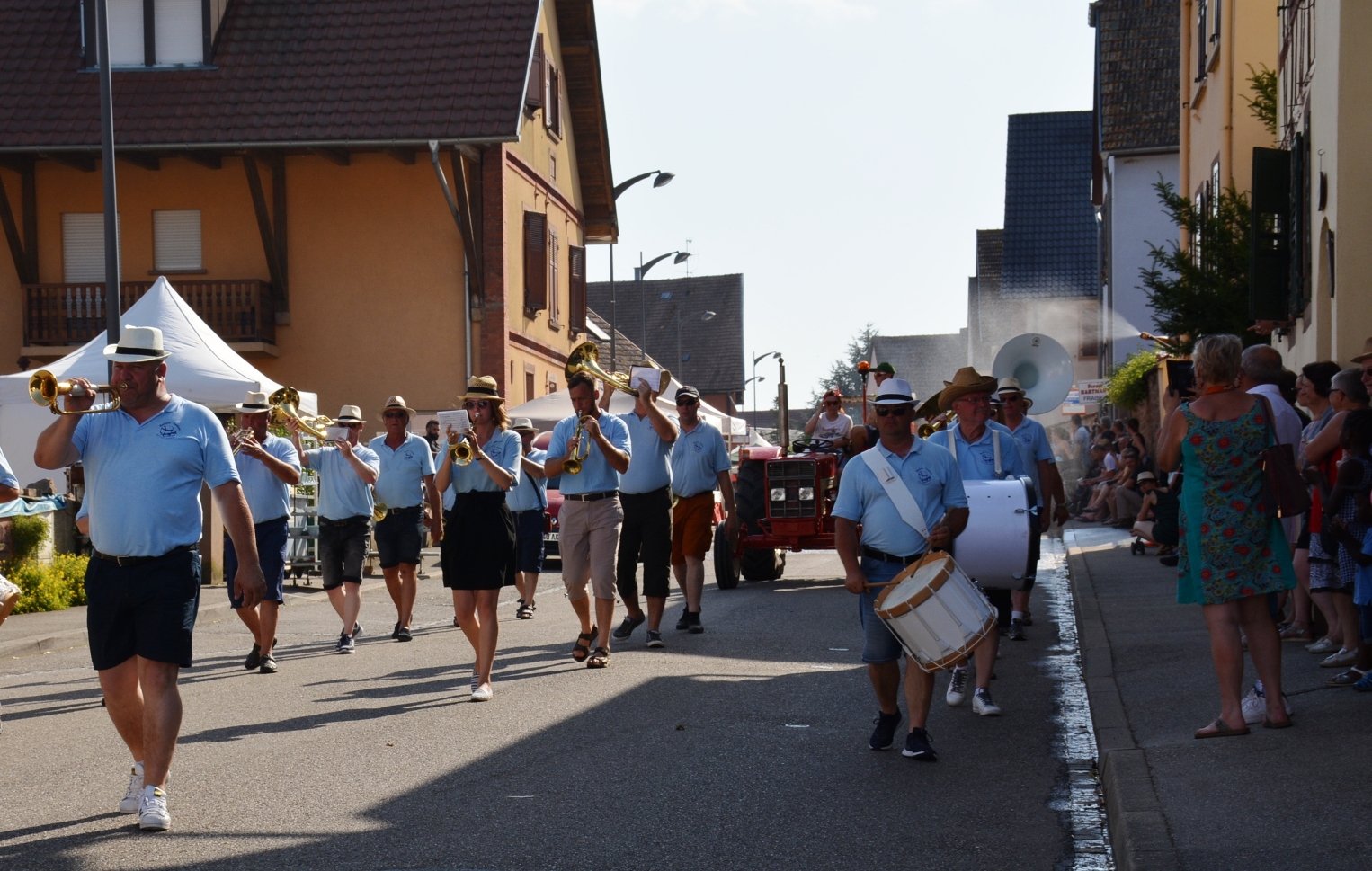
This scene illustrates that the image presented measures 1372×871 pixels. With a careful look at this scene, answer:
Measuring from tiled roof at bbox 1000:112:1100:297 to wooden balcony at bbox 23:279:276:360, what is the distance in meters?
30.0

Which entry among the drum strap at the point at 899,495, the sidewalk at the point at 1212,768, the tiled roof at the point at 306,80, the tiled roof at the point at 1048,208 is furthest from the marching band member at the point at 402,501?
the tiled roof at the point at 1048,208

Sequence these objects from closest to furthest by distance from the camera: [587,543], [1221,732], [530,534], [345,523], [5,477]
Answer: [1221,732], [5,477], [587,543], [345,523], [530,534]

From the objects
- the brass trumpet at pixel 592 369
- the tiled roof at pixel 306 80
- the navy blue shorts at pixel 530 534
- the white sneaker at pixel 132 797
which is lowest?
the white sneaker at pixel 132 797

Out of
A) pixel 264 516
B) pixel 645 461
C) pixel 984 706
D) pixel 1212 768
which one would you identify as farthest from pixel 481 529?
pixel 1212 768

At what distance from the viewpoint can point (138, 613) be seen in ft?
21.0

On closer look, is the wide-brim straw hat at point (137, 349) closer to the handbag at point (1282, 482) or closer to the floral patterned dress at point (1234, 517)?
the floral patterned dress at point (1234, 517)

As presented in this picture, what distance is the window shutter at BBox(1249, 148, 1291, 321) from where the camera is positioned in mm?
14491

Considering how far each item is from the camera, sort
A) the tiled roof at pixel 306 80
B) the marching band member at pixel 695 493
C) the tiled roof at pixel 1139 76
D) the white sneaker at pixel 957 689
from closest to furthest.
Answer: the white sneaker at pixel 957 689 → the marching band member at pixel 695 493 → the tiled roof at pixel 306 80 → the tiled roof at pixel 1139 76

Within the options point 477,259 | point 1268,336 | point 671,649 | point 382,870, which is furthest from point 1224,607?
point 477,259

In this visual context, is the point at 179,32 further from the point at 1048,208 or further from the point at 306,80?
the point at 1048,208

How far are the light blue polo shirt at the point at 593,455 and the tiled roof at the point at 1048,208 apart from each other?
143ft

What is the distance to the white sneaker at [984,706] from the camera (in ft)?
28.7

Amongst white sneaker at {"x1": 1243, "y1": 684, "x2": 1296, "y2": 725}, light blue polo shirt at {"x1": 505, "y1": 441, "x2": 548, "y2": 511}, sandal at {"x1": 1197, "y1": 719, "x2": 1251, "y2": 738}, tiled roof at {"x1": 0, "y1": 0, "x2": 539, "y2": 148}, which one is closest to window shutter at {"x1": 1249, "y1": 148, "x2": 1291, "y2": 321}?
light blue polo shirt at {"x1": 505, "y1": 441, "x2": 548, "y2": 511}

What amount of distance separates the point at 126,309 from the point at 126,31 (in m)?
5.03
